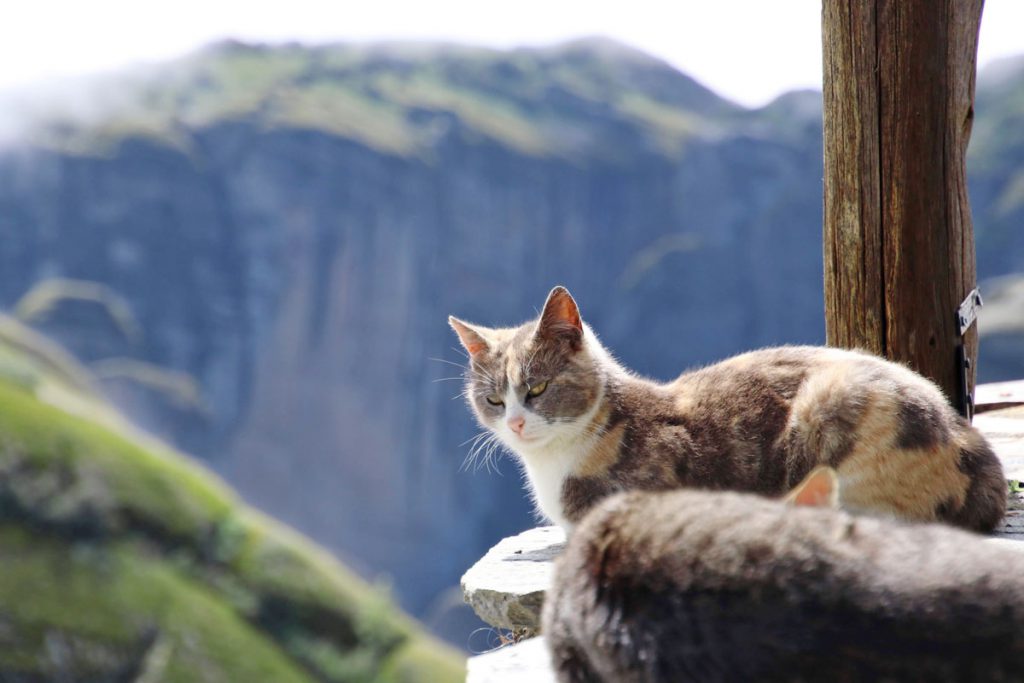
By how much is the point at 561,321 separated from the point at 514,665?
1.32 m

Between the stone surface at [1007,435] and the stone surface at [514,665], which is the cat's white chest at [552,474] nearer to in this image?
the stone surface at [514,665]

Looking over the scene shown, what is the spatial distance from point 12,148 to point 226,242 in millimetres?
8162

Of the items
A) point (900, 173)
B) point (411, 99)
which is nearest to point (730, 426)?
point (900, 173)

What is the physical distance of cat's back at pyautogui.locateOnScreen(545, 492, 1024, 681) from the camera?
1.61 meters

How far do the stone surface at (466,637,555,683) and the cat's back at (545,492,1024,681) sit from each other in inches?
34.3

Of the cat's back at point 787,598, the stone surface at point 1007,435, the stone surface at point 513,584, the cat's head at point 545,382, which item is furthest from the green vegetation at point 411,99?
the cat's back at point 787,598

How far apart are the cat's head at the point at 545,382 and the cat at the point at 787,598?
1.74 m

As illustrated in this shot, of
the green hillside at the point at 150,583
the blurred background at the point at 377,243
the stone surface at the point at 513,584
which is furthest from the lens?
the blurred background at the point at 377,243

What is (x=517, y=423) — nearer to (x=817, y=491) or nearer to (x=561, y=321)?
(x=561, y=321)

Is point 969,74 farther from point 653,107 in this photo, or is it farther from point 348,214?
point 653,107

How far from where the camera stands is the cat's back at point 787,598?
63.3 inches

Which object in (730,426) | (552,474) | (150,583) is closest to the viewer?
(730,426)

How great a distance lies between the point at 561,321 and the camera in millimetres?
3811

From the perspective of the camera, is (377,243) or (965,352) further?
(377,243)
